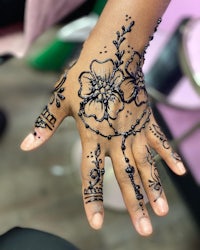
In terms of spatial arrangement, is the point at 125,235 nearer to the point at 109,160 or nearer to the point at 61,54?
the point at 109,160

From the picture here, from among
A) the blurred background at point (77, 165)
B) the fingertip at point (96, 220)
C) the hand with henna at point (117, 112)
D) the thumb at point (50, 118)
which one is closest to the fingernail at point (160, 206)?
the hand with henna at point (117, 112)

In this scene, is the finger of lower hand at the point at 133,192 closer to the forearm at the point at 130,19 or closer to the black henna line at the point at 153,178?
the black henna line at the point at 153,178

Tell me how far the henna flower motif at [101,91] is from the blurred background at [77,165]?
1.21 ft

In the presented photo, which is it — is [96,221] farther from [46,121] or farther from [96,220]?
[46,121]

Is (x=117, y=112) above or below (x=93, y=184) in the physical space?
above

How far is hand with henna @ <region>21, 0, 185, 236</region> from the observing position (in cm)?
70

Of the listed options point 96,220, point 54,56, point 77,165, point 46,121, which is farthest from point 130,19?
point 54,56

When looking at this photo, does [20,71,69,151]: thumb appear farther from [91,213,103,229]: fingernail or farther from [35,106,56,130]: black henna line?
[91,213,103,229]: fingernail

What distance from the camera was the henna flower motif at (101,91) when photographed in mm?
734

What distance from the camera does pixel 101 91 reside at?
2.43 ft

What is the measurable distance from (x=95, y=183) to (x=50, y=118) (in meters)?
0.14

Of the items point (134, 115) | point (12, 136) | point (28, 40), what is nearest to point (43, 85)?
point (12, 136)

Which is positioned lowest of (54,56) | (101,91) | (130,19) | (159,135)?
(159,135)

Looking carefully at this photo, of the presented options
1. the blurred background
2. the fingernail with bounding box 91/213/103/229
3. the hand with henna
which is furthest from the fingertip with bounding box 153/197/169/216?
the blurred background
